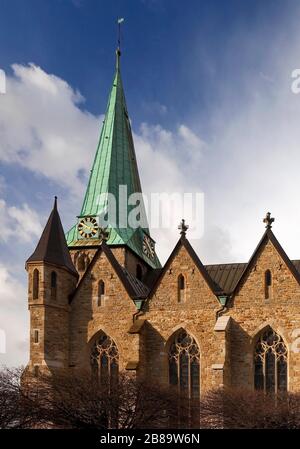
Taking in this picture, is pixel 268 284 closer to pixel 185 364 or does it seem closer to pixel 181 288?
pixel 181 288

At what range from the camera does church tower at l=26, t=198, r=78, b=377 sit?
5644 centimetres

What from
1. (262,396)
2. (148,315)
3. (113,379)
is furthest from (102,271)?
(262,396)

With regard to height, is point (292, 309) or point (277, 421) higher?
point (292, 309)

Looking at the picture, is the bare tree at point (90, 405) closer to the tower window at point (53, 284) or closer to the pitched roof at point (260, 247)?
the tower window at point (53, 284)

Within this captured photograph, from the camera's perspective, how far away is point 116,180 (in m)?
74.6

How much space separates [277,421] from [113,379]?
33.0ft

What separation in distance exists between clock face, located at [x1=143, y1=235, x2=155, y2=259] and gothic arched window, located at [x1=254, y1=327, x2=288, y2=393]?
68.2ft

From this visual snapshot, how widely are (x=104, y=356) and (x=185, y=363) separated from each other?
212 inches

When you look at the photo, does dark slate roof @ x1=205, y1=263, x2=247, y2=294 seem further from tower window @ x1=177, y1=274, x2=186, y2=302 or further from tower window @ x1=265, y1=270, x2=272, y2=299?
tower window @ x1=265, y1=270, x2=272, y2=299

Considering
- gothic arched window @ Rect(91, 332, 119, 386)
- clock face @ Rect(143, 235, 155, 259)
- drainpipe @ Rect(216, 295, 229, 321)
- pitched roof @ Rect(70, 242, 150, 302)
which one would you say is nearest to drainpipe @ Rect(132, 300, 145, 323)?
pitched roof @ Rect(70, 242, 150, 302)

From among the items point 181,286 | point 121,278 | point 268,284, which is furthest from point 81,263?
point 268,284

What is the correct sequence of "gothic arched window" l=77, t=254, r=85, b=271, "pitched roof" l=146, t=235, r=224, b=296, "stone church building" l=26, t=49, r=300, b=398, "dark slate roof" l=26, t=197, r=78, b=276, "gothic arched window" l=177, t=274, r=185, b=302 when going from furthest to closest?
"gothic arched window" l=77, t=254, r=85, b=271 < "dark slate roof" l=26, t=197, r=78, b=276 < "gothic arched window" l=177, t=274, r=185, b=302 < "pitched roof" l=146, t=235, r=224, b=296 < "stone church building" l=26, t=49, r=300, b=398

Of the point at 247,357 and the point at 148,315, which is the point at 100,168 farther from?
the point at 247,357

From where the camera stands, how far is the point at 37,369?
55.8 metres
